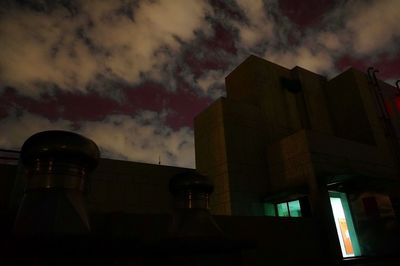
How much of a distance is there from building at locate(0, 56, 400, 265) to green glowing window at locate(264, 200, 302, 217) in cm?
5

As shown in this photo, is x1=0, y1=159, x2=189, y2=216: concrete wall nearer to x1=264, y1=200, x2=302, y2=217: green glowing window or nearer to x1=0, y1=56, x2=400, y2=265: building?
x1=0, y1=56, x2=400, y2=265: building

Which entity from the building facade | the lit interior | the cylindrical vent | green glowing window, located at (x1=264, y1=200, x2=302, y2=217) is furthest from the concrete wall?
the cylindrical vent

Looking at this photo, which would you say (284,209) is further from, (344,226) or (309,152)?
(309,152)

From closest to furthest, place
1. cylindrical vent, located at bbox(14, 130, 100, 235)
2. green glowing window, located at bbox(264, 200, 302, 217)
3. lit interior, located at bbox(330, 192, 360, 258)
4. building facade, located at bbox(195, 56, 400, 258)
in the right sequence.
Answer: cylindrical vent, located at bbox(14, 130, 100, 235) < lit interior, located at bbox(330, 192, 360, 258) < building facade, located at bbox(195, 56, 400, 258) < green glowing window, located at bbox(264, 200, 302, 217)

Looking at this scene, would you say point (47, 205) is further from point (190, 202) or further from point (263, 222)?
point (263, 222)

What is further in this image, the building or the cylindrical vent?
the building

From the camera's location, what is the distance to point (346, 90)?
16.5 metres

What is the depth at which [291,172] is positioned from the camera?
12.2 m

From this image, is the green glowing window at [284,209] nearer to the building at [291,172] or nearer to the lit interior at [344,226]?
the building at [291,172]

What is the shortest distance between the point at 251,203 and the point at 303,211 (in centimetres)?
226

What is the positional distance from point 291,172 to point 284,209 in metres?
1.75

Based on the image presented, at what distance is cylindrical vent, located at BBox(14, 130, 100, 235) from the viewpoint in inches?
90.2

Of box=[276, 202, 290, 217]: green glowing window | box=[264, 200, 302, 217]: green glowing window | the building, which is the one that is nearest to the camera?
the building

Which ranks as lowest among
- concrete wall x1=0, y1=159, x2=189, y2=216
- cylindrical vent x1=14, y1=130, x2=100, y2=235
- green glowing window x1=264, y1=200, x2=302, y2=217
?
cylindrical vent x1=14, y1=130, x2=100, y2=235
